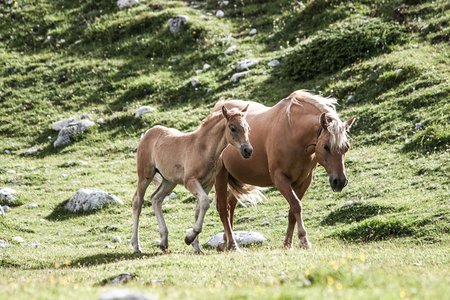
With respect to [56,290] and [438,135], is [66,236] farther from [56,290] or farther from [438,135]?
[56,290]

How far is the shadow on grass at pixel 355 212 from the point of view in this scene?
66.6ft

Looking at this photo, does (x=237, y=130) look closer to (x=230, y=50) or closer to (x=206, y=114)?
(x=206, y=114)

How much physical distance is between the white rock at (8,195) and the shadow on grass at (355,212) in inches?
414

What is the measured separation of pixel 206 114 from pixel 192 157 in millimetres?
13773

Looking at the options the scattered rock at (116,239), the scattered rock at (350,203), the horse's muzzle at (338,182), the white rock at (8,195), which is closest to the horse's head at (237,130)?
the horse's muzzle at (338,182)

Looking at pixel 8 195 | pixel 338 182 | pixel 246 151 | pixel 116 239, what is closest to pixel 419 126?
pixel 338 182

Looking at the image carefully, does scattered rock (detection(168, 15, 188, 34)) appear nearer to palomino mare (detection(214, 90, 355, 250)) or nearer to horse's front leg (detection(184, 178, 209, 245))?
palomino mare (detection(214, 90, 355, 250))

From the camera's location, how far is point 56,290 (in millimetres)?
9727

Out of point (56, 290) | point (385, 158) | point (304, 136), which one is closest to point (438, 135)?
point (385, 158)

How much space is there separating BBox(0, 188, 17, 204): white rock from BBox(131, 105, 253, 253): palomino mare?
7.91 m

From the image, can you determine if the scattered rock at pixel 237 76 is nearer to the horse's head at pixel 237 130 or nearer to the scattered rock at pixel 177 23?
the scattered rock at pixel 177 23

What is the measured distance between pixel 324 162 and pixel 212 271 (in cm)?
434

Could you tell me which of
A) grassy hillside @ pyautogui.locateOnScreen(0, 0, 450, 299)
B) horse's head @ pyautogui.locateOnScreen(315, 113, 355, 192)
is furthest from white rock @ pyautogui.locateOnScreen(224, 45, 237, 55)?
horse's head @ pyautogui.locateOnScreen(315, 113, 355, 192)

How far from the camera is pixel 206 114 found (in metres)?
31.3
